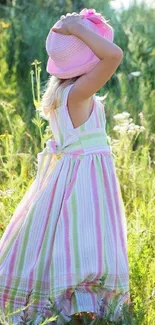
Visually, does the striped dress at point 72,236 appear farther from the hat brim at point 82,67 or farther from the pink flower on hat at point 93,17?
the pink flower on hat at point 93,17

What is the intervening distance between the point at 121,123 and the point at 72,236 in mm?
1950

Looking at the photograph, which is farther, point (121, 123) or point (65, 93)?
point (121, 123)

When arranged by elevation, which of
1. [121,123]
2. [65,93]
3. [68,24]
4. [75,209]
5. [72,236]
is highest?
[121,123]

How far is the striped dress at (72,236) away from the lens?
3209 mm

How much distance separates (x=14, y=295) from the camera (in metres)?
→ 3.33

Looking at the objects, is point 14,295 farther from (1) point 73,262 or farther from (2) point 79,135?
(2) point 79,135

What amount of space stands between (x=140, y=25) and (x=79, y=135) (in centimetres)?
427

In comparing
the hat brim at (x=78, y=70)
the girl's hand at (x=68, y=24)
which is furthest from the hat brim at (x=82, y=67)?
the girl's hand at (x=68, y=24)

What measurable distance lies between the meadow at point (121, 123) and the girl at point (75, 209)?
0.46 ft

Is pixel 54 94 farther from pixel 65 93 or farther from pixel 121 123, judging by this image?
pixel 121 123

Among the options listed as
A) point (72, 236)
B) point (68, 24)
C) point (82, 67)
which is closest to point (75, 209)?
point (72, 236)

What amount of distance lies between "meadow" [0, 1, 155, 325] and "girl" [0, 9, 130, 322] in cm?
14

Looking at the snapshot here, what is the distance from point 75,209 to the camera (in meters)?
3.24

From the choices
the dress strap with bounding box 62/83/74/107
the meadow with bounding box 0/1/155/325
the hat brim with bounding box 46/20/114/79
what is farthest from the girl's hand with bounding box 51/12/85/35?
the meadow with bounding box 0/1/155/325
